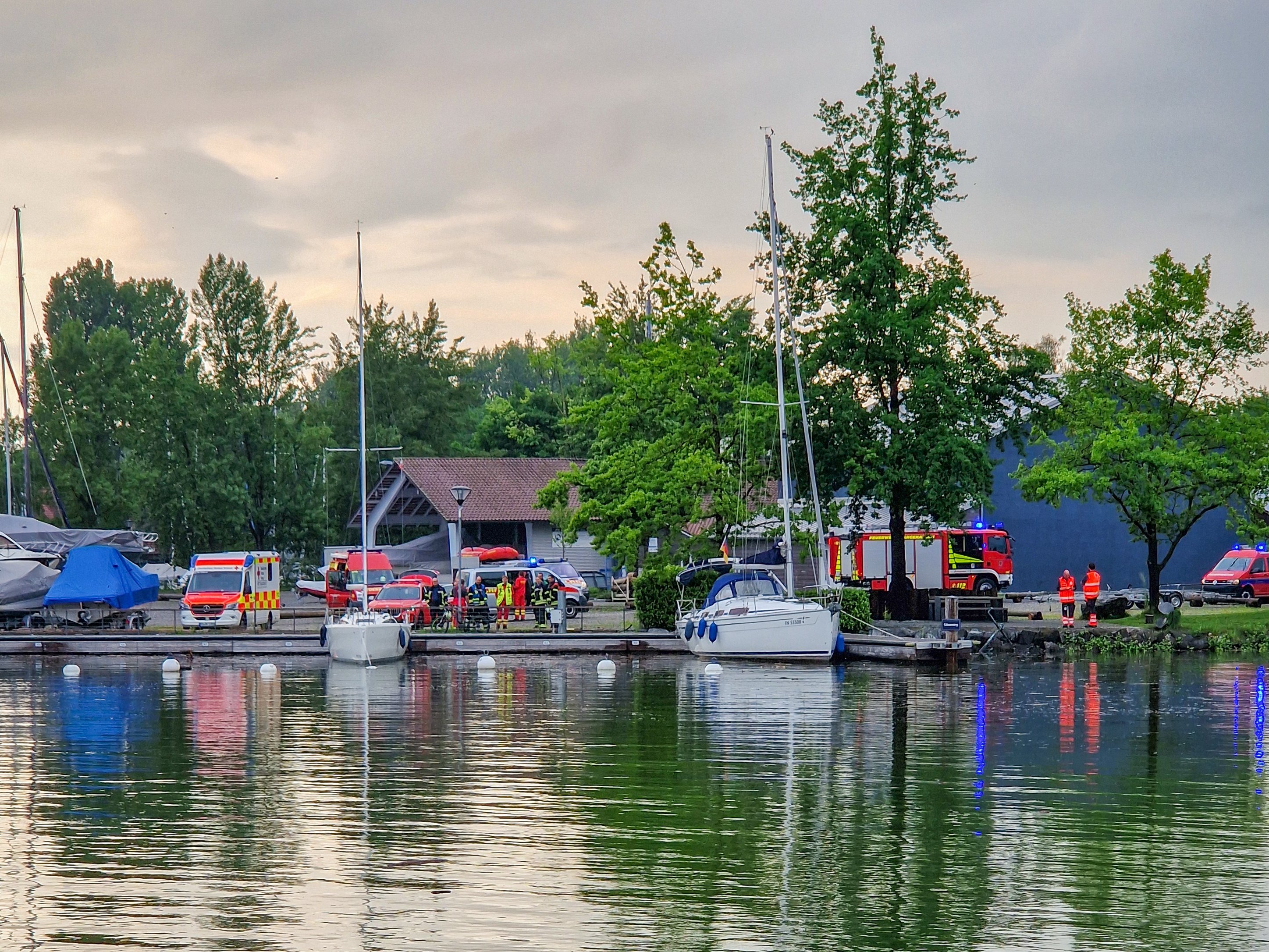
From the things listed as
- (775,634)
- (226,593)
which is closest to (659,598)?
(775,634)

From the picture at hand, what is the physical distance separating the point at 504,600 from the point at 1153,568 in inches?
830

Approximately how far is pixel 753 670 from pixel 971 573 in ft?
62.1

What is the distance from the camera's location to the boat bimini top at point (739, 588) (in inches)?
1668

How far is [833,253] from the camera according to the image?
4566cm

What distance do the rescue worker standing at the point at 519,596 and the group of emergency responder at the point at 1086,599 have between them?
17.3 meters

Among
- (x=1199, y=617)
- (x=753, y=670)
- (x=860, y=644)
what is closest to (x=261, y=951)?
(x=753, y=670)

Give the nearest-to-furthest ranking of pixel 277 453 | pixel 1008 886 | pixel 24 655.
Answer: pixel 1008 886 < pixel 24 655 < pixel 277 453

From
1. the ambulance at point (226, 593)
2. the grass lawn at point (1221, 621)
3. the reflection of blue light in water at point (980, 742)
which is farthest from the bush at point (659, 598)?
the grass lawn at point (1221, 621)

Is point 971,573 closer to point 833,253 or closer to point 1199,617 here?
point 1199,617

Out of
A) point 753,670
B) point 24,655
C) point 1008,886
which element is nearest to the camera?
point 1008,886

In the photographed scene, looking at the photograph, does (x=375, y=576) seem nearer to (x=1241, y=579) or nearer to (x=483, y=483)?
(x=483, y=483)

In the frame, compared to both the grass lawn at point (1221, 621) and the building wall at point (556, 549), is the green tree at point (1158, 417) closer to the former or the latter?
the grass lawn at point (1221, 621)

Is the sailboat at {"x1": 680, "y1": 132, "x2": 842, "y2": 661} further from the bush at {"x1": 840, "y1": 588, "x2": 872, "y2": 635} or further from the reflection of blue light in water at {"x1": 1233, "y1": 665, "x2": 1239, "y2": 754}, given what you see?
the reflection of blue light in water at {"x1": 1233, "y1": 665, "x2": 1239, "y2": 754}

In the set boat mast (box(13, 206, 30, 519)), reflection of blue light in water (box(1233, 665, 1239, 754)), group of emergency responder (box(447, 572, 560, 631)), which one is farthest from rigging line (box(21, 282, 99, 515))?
reflection of blue light in water (box(1233, 665, 1239, 754))
